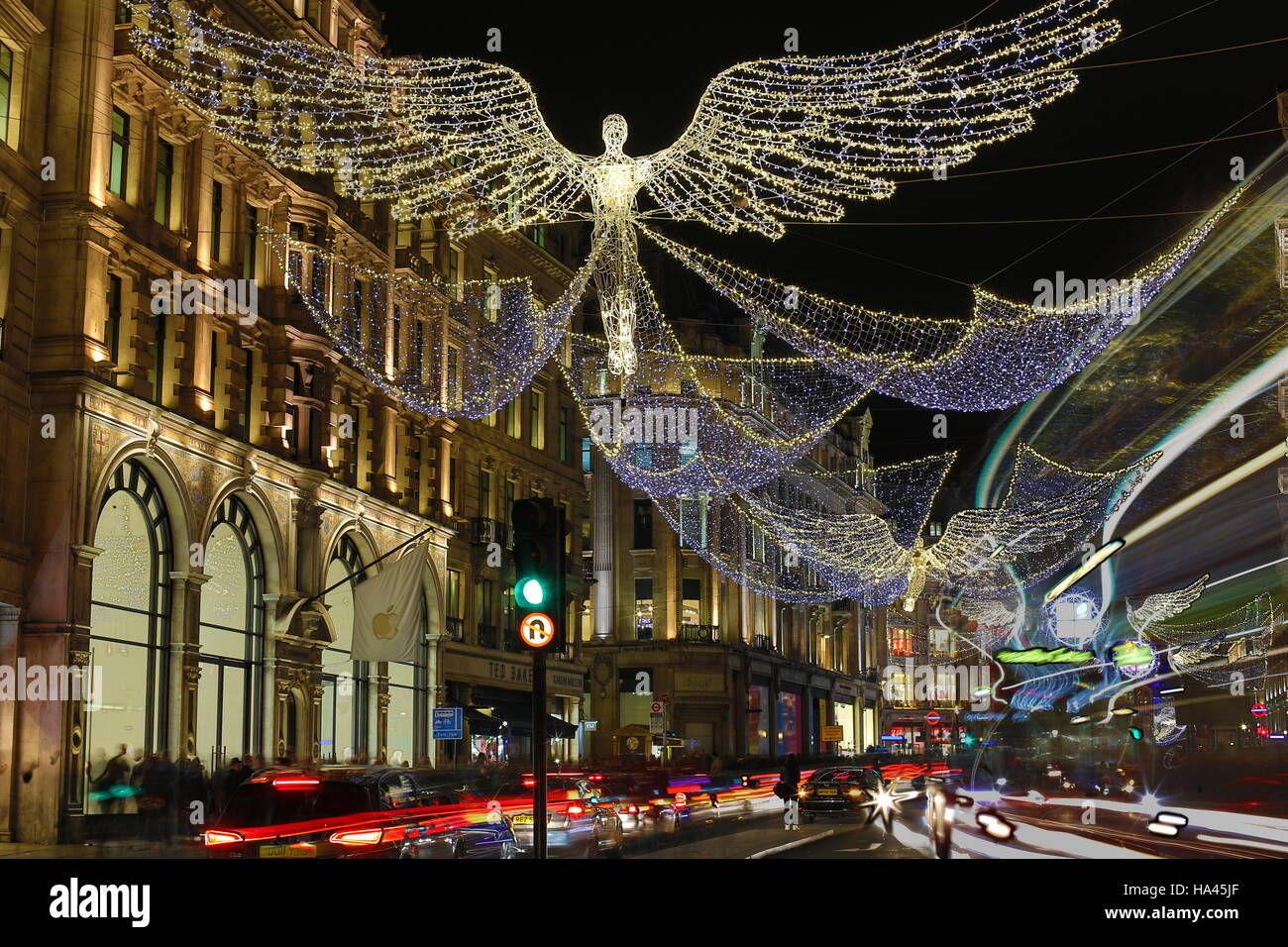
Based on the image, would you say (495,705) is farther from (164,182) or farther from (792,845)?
(792,845)

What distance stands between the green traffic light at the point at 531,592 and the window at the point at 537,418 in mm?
41485

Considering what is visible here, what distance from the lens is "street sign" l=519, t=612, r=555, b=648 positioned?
11.4 m

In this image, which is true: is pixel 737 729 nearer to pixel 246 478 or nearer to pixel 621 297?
pixel 246 478

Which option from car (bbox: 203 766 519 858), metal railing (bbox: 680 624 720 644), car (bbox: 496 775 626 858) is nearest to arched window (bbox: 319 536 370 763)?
car (bbox: 496 775 626 858)

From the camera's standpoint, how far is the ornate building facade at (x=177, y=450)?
88.1ft

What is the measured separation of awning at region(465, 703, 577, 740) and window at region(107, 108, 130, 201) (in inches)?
823

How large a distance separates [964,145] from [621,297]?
649cm

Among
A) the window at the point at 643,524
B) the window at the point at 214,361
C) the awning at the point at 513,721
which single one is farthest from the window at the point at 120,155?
the window at the point at 643,524

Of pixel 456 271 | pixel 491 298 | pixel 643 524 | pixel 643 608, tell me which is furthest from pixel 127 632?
pixel 643 524

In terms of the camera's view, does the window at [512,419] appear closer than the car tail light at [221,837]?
No

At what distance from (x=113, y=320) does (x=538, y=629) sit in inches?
805

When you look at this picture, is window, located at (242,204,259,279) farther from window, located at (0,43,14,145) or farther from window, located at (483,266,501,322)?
window, located at (483,266,501,322)

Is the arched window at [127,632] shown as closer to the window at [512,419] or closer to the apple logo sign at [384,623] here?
the apple logo sign at [384,623]
